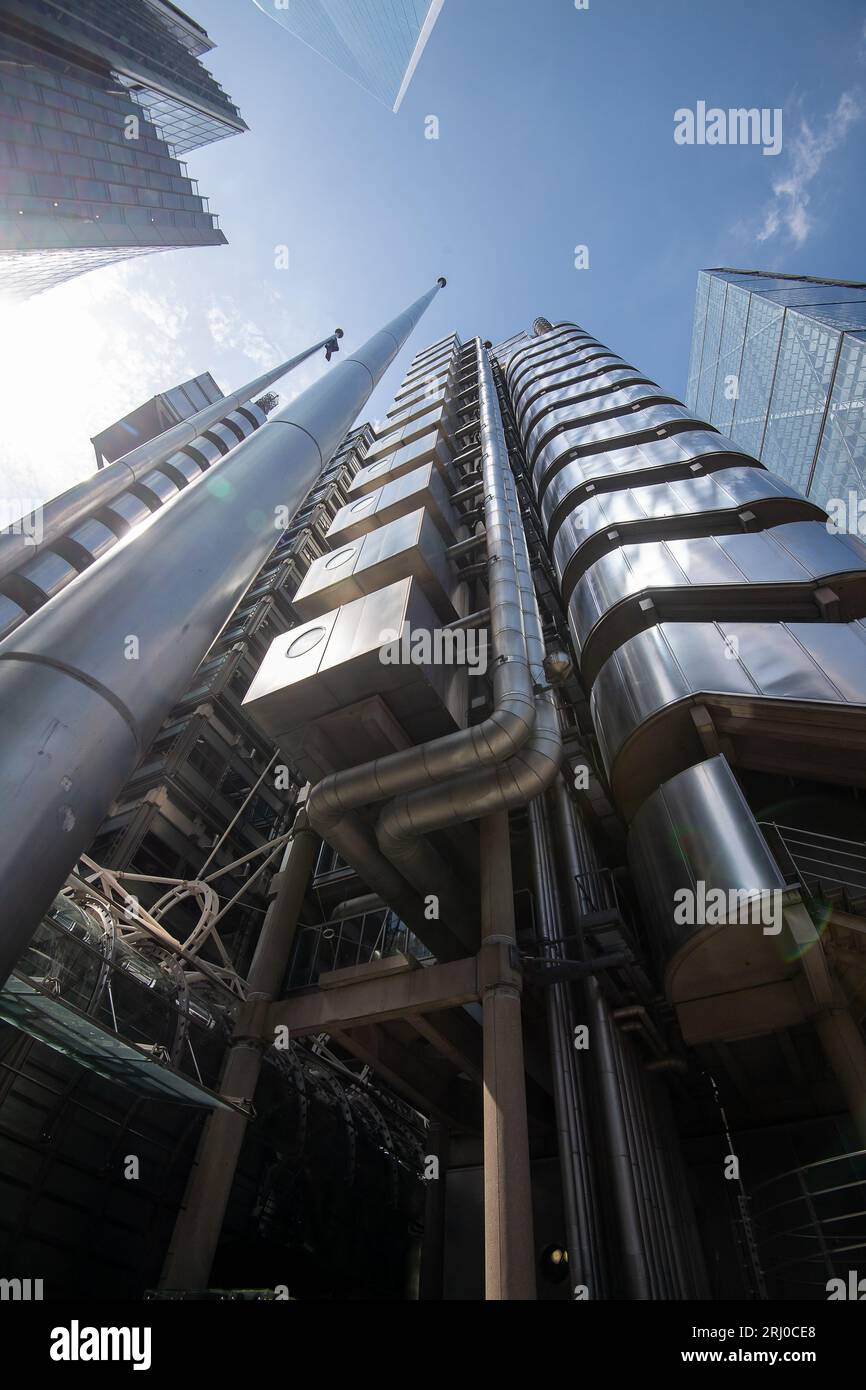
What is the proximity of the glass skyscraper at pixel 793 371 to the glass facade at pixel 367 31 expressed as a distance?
109 feet

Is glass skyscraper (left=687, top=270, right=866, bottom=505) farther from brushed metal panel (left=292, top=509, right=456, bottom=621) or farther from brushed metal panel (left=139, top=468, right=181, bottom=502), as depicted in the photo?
brushed metal panel (left=139, top=468, right=181, bottom=502)

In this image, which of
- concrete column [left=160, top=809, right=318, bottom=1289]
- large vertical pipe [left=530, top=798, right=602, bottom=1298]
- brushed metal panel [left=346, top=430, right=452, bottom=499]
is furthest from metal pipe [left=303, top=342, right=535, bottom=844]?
brushed metal panel [left=346, top=430, right=452, bottom=499]

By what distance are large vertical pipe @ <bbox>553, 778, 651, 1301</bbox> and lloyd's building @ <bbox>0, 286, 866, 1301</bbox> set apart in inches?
2.2

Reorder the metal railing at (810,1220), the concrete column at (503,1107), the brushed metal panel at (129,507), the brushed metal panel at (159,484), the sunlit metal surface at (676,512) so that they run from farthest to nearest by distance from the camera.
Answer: the brushed metal panel at (159,484), the brushed metal panel at (129,507), the sunlit metal surface at (676,512), the metal railing at (810,1220), the concrete column at (503,1107)

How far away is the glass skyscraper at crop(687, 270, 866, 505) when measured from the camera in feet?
130

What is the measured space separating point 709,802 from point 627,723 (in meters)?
2.79

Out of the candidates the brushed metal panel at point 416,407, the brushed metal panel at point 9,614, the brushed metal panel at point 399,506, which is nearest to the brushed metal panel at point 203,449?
the brushed metal panel at point 416,407

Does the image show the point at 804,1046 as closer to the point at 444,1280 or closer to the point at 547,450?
the point at 444,1280

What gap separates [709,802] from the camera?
11.1 meters

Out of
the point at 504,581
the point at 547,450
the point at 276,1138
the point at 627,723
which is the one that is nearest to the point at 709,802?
the point at 627,723

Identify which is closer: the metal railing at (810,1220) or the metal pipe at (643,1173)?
the metal pipe at (643,1173)

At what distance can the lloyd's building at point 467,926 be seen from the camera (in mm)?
8734

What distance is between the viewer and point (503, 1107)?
9.10 meters

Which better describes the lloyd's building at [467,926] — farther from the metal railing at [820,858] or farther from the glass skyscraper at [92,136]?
the glass skyscraper at [92,136]
